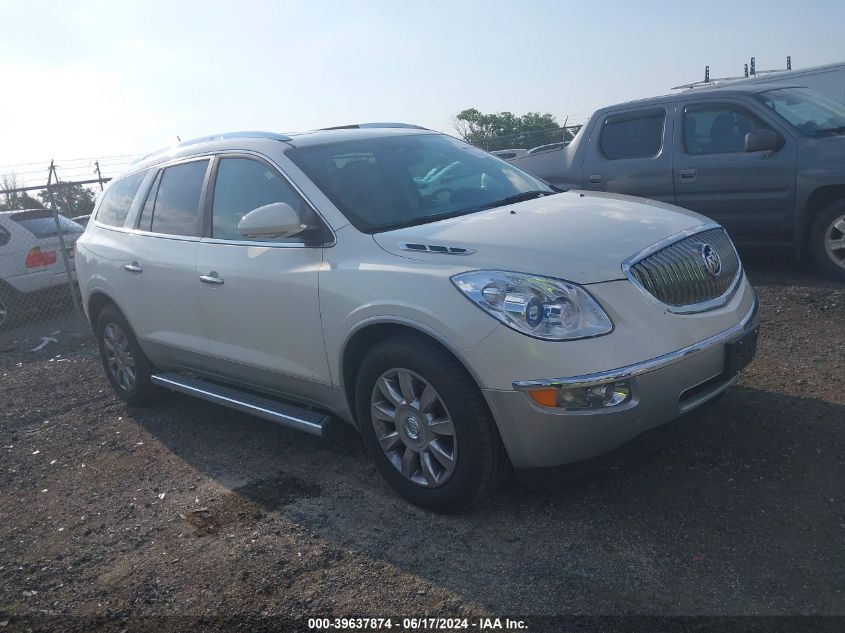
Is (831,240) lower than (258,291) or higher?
lower

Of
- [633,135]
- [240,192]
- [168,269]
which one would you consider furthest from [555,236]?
[633,135]

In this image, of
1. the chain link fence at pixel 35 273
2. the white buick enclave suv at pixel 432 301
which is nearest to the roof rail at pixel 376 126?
the white buick enclave suv at pixel 432 301

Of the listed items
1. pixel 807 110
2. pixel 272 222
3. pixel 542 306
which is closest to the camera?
pixel 542 306

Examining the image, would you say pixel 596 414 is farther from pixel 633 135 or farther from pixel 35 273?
pixel 35 273

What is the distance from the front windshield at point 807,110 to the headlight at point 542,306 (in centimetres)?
508

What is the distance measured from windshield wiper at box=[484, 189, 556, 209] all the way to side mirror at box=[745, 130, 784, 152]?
3.31 m

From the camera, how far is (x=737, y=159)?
772cm

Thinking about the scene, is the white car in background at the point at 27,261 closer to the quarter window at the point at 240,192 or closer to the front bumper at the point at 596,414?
the quarter window at the point at 240,192

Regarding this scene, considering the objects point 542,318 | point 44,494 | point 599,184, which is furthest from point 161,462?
point 599,184

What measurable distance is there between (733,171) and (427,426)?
526 cm

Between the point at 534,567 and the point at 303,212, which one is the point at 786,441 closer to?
the point at 534,567

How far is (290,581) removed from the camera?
349cm

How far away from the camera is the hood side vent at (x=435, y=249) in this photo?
3.71 meters

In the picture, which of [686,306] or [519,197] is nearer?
[686,306]
